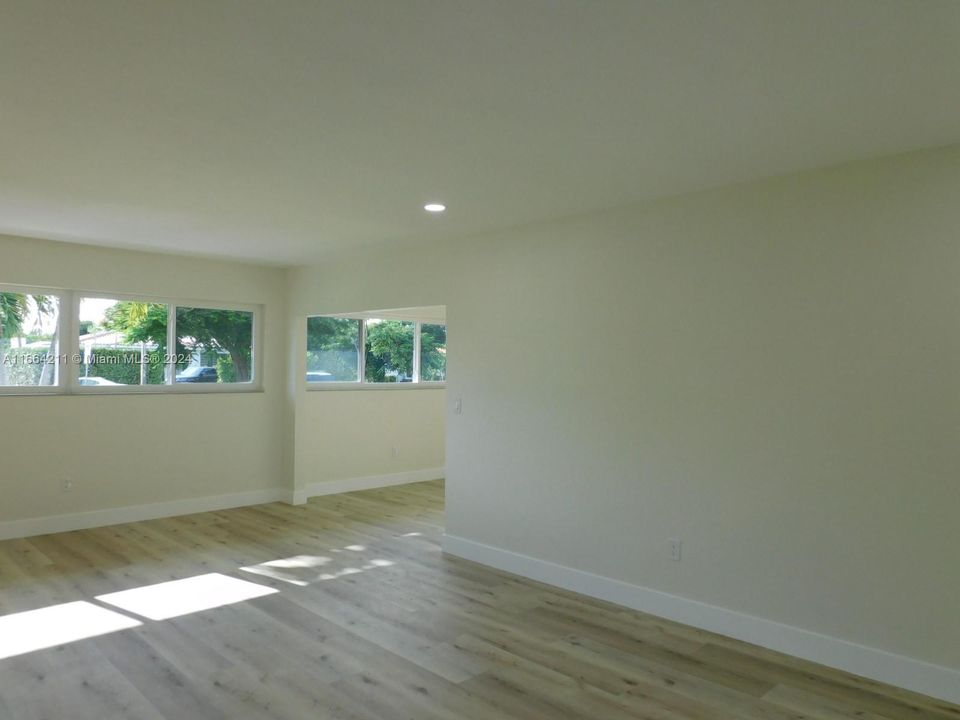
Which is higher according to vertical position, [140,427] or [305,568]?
[140,427]

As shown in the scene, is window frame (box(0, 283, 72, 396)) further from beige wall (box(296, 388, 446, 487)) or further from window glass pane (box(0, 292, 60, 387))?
beige wall (box(296, 388, 446, 487))

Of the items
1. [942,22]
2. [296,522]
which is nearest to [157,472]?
[296,522]

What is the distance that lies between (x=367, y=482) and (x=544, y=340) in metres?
3.78

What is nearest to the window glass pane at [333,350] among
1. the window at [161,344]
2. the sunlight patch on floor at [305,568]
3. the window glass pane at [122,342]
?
the window at [161,344]

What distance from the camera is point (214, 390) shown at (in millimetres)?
6508

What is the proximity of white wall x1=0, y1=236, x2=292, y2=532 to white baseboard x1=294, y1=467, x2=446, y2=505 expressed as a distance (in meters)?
0.28

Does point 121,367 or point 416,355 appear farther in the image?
point 416,355

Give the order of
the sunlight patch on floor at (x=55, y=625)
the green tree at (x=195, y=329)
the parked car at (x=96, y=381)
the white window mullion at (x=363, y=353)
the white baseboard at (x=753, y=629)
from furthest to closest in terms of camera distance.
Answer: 1. the white window mullion at (x=363, y=353)
2. the green tree at (x=195, y=329)
3. the parked car at (x=96, y=381)
4. the sunlight patch on floor at (x=55, y=625)
5. the white baseboard at (x=753, y=629)

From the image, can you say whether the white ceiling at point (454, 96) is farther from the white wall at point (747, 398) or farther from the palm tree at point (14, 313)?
the palm tree at point (14, 313)

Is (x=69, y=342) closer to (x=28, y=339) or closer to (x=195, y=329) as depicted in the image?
(x=28, y=339)

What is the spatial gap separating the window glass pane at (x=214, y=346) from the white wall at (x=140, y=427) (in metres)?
0.17

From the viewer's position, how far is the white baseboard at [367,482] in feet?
23.1

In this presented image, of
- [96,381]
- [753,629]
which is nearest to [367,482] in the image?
[96,381]

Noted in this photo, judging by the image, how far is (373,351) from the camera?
7.83m
